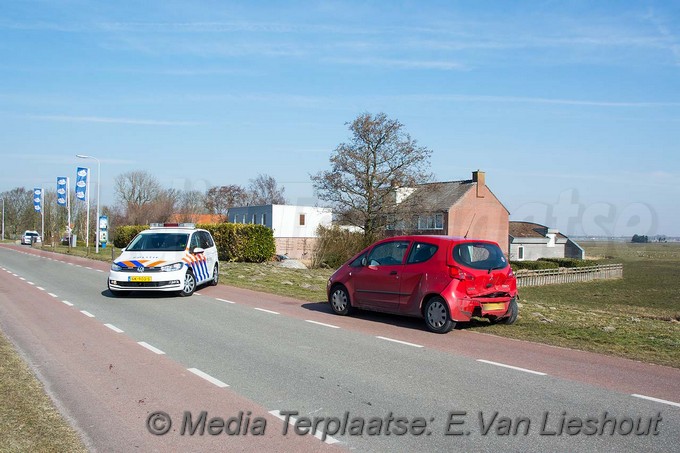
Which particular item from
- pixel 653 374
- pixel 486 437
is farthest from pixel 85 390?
pixel 653 374

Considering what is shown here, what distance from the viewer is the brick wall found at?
55.8m

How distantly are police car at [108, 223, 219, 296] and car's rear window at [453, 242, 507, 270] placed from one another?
7852 mm

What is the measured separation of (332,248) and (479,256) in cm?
2378

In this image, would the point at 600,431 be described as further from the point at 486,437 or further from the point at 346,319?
the point at 346,319

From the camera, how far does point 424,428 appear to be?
533cm

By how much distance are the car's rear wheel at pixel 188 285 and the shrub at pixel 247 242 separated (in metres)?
17.5

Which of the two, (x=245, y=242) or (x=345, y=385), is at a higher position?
(x=245, y=242)

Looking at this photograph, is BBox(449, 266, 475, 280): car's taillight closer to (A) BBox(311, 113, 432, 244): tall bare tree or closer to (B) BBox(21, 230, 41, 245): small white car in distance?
(A) BBox(311, 113, 432, 244): tall bare tree

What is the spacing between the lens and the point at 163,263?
15008mm

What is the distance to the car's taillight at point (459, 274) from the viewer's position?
Result: 995cm

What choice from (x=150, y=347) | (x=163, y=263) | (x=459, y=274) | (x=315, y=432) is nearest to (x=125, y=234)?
(x=163, y=263)

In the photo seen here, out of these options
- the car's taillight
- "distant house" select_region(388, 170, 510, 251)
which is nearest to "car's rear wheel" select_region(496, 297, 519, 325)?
the car's taillight

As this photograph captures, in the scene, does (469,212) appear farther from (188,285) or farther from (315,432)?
(315,432)

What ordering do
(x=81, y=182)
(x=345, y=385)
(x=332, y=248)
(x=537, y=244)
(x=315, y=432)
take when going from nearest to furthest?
1. (x=315, y=432)
2. (x=345, y=385)
3. (x=332, y=248)
4. (x=81, y=182)
5. (x=537, y=244)
